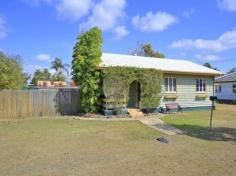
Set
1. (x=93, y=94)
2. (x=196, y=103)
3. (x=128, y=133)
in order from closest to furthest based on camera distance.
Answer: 1. (x=128, y=133)
2. (x=93, y=94)
3. (x=196, y=103)

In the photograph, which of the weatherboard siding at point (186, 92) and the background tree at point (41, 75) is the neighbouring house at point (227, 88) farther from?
the background tree at point (41, 75)

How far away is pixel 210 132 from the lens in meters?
12.9

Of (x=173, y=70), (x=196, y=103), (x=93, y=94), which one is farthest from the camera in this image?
(x=196, y=103)

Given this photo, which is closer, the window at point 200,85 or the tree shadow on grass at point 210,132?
the tree shadow on grass at point 210,132

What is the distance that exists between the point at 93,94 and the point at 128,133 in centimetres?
637

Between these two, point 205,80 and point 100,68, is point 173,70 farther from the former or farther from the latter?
point 100,68

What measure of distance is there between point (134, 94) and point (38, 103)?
6843 mm

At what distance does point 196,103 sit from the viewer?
23.5m

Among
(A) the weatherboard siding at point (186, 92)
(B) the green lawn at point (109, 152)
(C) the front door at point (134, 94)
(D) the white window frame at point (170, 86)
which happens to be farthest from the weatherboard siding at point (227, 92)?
(B) the green lawn at point (109, 152)

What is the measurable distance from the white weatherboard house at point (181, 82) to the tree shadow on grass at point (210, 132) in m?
7.19

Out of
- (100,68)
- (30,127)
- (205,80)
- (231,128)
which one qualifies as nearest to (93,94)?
(100,68)

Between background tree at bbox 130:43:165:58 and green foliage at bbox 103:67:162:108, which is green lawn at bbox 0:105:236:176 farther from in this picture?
background tree at bbox 130:43:165:58

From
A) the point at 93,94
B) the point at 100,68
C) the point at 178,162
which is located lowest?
the point at 178,162

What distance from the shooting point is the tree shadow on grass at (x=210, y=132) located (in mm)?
11625
